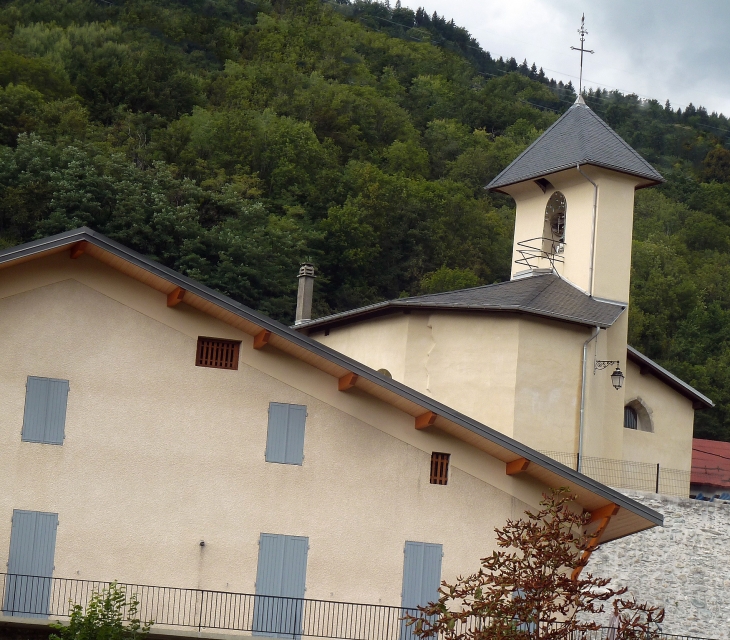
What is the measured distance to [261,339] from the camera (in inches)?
747

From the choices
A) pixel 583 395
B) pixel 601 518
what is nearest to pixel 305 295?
pixel 583 395

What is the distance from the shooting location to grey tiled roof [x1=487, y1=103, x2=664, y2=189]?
3406 cm

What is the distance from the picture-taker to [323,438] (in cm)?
1931

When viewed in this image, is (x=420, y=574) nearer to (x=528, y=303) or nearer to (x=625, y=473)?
(x=528, y=303)

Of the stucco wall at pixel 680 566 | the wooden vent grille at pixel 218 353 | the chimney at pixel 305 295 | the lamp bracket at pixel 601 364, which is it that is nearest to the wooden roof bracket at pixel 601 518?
the wooden vent grille at pixel 218 353

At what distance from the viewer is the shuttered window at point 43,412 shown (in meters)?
18.6

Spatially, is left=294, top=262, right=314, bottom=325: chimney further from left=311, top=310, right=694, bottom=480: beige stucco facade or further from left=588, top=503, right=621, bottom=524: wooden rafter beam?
left=588, top=503, right=621, bottom=524: wooden rafter beam

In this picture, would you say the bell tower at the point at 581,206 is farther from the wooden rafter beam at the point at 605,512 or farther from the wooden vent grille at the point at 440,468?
the wooden vent grille at the point at 440,468

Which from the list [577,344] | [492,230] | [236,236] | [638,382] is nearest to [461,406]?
[577,344]

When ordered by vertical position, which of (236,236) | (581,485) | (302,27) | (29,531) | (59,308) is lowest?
(29,531)

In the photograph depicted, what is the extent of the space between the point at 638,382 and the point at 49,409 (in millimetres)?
20242

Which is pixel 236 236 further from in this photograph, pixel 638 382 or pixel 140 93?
pixel 638 382

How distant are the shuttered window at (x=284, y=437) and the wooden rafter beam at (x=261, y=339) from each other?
919mm

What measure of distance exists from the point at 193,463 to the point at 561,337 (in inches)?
559
